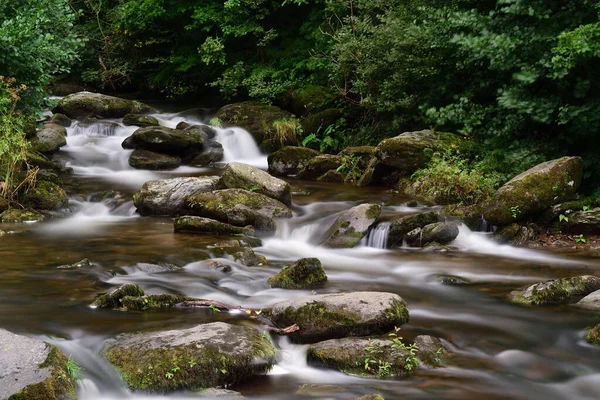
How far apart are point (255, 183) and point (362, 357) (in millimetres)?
7283

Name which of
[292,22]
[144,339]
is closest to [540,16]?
[144,339]

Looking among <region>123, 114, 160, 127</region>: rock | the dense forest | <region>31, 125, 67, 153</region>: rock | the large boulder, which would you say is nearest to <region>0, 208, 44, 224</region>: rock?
the dense forest

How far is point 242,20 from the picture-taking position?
73.9 ft

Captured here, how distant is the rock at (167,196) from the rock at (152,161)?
4446 millimetres

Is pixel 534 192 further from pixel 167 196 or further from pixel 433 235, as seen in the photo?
pixel 167 196

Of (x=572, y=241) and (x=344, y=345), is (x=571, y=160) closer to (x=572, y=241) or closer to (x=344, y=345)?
(x=572, y=241)

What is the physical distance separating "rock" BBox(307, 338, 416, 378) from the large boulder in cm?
691

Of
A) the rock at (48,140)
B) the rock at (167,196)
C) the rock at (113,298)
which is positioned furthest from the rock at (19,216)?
the rock at (113,298)

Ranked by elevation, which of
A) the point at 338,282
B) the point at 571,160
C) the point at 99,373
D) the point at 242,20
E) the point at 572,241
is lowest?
the point at 99,373

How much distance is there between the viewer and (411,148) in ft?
46.0

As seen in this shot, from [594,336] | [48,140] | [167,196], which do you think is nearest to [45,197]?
[167,196]

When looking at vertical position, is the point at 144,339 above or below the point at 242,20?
below

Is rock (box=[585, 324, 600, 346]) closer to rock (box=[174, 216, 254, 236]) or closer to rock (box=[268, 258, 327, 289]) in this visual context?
rock (box=[268, 258, 327, 289])

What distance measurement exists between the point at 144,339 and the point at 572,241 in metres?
7.40
